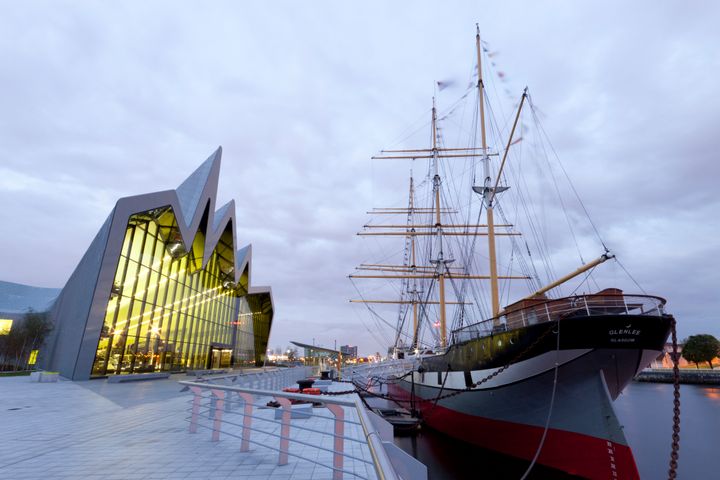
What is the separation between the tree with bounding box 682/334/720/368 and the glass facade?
299ft

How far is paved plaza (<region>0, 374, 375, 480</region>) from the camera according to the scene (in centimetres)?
538

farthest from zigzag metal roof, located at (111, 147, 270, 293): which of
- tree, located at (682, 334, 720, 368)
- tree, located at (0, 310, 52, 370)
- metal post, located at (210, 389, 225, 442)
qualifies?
tree, located at (682, 334, 720, 368)

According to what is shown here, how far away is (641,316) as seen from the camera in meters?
11.8

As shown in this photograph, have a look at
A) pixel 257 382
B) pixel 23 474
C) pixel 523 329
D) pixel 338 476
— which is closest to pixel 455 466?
pixel 523 329

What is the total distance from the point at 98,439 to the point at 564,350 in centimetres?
1312

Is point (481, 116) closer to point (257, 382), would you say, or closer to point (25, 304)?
point (257, 382)

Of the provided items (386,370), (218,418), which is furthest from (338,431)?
(386,370)

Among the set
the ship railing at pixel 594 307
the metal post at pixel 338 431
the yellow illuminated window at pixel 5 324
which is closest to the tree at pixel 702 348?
the ship railing at pixel 594 307

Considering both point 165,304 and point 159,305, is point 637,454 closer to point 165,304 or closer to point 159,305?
point 159,305

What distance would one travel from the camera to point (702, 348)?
74.2 m

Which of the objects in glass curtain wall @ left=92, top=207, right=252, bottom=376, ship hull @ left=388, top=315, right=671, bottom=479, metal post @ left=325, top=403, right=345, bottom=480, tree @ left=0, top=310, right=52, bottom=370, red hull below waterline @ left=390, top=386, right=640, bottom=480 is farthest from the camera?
tree @ left=0, top=310, right=52, bottom=370

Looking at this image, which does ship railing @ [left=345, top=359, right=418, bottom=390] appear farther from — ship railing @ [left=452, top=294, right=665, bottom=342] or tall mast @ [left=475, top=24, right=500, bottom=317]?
ship railing @ [left=452, top=294, right=665, bottom=342]

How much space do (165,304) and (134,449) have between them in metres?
23.0

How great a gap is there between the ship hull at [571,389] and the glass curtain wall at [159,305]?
69.8 feet
